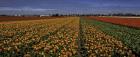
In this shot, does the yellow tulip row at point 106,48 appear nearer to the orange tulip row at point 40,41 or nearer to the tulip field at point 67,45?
the tulip field at point 67,45

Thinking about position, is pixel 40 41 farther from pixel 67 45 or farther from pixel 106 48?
pixel 106 48

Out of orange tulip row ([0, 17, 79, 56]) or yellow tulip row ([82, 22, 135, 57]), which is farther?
orange tulip row ([0, 17, 79, 56])

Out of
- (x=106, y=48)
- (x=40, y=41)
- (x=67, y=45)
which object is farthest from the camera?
(x=40, y=41)

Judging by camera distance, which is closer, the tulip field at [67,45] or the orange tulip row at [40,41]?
the tulip field at [67,45]

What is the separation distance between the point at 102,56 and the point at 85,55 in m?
0.96

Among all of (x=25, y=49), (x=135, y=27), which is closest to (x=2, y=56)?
(x=25, y=49)

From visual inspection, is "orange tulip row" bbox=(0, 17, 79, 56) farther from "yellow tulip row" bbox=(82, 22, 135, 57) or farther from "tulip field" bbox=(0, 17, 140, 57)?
"yellow tulip row" bbox=(82, 22, 135, 57)

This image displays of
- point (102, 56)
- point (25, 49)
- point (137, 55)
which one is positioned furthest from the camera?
point (25, 49)

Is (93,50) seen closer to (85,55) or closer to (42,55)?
(85,55)

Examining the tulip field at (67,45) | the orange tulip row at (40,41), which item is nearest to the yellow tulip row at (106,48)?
the tulip field at (67,45)

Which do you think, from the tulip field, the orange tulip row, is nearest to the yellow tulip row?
the tulip field

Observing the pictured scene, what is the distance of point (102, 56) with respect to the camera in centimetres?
898

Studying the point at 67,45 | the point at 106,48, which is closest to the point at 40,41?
the point at 67,45

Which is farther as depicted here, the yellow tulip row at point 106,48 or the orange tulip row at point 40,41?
the orange tulip row at point 40,41
